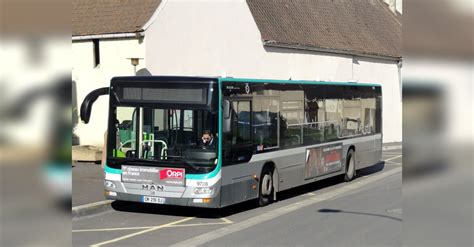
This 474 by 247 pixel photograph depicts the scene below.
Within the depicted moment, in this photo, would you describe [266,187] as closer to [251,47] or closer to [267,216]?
[267,216]

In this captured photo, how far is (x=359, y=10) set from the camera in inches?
1490

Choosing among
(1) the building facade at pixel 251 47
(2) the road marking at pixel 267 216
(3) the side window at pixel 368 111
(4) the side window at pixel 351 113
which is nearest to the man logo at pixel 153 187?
(2) the road marking at pixel 267 216

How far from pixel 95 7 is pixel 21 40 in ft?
63.4

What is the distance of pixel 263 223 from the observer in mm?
11008

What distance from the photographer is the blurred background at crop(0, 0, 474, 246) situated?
119 inches

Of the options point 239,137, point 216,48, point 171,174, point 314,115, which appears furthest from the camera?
point 216,48

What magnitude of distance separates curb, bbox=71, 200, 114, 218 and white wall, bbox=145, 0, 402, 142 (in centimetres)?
724

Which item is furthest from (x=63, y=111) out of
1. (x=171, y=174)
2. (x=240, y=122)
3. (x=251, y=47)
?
(x=251, y=47)

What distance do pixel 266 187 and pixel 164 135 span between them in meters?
2.73

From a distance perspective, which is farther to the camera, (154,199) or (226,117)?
(226,117)

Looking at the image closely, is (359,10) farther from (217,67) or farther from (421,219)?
(421,219)

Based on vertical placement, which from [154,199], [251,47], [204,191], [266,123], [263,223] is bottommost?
[263,223]

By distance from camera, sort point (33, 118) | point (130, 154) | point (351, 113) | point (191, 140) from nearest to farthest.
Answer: point (33, 118) → point (191, 140) → point (130, 154) → point (351, 113)

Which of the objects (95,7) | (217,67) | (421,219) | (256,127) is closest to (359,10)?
(217,67)
